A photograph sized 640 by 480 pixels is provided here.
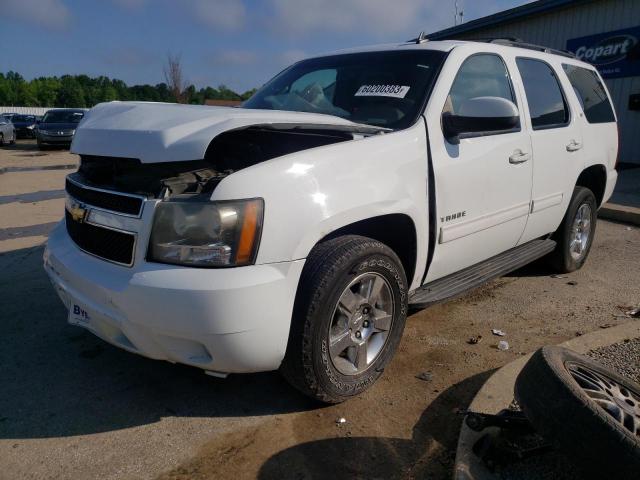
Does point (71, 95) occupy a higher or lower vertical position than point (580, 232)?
higher

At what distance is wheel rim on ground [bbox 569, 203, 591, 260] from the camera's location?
4891mm

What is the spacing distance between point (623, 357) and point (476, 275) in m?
0.99

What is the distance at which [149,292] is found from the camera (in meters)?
2.27

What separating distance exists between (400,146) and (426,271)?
803mm

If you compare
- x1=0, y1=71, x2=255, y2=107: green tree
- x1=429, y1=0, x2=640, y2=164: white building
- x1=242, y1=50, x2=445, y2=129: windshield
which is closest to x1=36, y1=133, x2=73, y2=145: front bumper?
x1=429, y1=0, x2=640, y2=164: white building

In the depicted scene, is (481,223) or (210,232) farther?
(481,223)

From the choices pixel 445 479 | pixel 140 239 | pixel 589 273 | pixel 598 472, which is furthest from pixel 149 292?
pixel 589 273

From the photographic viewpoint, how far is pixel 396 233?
3.05m

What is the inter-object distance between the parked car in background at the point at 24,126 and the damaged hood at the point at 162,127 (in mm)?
32795

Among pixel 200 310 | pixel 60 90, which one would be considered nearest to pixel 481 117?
pixel 200 310

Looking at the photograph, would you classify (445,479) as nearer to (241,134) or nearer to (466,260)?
(466,260)

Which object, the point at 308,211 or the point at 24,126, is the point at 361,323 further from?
the point at 24,126

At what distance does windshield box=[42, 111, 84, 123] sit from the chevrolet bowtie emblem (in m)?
21.9

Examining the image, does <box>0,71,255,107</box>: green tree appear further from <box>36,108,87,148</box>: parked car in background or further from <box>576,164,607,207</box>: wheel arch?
<box>576,164,607,207</box>: wheel arch
